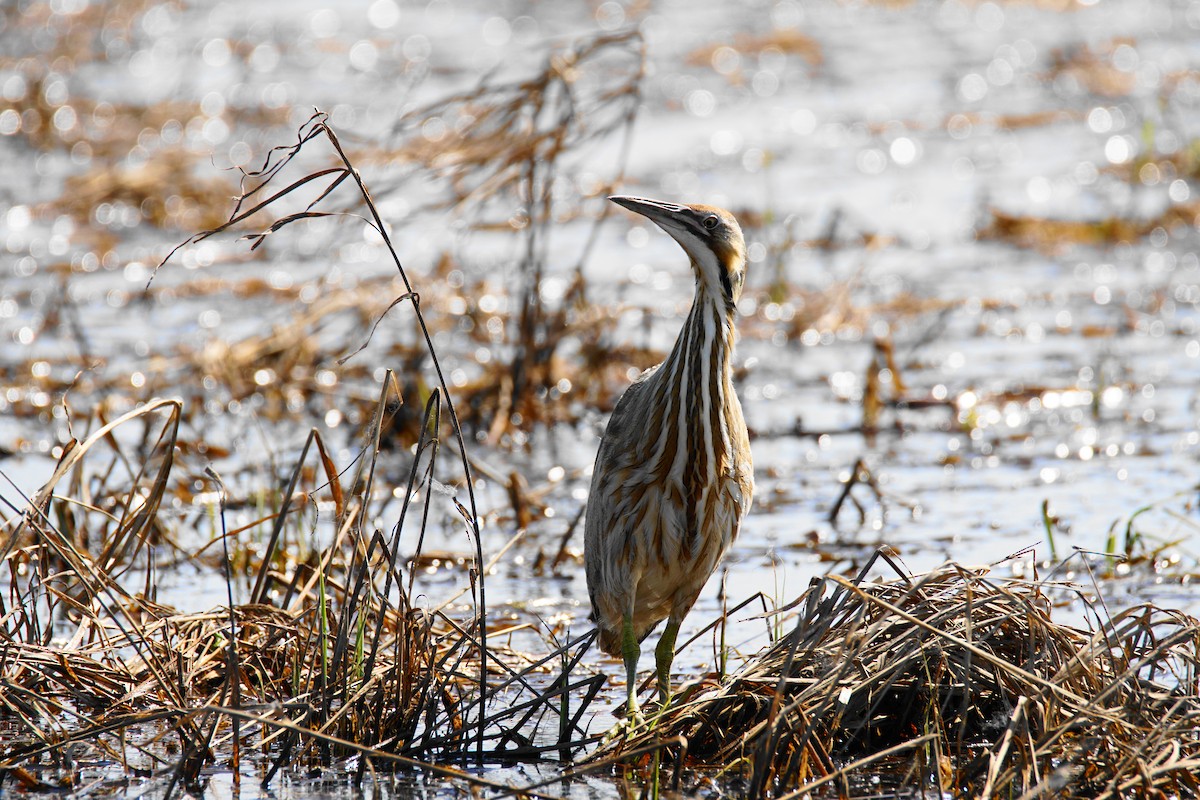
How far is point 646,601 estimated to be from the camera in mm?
4465

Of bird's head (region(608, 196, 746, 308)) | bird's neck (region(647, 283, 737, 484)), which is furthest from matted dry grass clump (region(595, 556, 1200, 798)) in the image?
bird's head (region(608, 196, 746, 308))

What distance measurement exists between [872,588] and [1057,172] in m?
8.22

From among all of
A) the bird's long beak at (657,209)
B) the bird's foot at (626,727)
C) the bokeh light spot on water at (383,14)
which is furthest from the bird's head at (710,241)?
the bokeh light spot on water at (383,14)

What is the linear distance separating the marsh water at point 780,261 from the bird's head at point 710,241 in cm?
91

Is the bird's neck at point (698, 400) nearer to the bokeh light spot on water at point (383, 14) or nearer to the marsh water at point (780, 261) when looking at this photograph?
the marsh water at point (780, 261)

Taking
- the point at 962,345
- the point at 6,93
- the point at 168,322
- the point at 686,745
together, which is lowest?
the point at 686,745

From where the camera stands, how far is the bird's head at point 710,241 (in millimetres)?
4070

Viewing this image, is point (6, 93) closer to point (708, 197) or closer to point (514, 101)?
point (708, 197)

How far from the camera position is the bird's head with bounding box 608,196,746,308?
13.4 ft

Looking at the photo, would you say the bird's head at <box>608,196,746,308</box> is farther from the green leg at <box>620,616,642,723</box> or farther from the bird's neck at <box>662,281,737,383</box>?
the green leg at <box>620,616,642,723</box>

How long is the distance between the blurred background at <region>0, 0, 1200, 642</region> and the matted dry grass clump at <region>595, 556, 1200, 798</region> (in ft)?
0.84

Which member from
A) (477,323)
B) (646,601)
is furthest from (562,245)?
(646,601)

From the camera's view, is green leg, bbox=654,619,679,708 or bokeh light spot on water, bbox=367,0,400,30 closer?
green leg, bbox=654,619,679,708

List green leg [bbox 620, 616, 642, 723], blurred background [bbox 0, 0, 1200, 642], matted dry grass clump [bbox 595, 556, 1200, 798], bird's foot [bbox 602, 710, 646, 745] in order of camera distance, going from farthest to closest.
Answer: blurred background [bbox 0, 0, 1200, 642]
green leg [bbox 620, 616, 642, 723]
bird's foot [bbox 602, 710, 646, 745]
matted dry grass clump [bbox 595, 556, 1200, 798]
